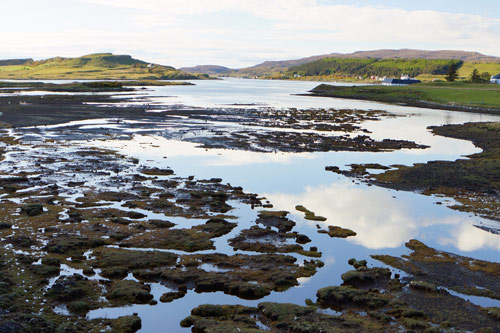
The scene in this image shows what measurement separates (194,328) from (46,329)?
15.1ft

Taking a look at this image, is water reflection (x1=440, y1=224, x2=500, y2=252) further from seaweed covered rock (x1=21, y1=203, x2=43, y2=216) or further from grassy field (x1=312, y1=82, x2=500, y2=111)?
grassy field (x1=312, y1=82, x2=500, y2=111)

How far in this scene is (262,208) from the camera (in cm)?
2880

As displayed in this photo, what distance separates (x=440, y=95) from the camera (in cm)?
12650

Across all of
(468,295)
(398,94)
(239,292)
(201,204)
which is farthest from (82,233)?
(398,94)

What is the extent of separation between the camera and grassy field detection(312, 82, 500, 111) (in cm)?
10681

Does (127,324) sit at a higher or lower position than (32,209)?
lower

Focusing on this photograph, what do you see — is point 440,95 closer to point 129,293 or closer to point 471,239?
point 471,239

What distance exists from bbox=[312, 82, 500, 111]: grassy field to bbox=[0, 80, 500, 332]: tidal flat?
67849 millimetres

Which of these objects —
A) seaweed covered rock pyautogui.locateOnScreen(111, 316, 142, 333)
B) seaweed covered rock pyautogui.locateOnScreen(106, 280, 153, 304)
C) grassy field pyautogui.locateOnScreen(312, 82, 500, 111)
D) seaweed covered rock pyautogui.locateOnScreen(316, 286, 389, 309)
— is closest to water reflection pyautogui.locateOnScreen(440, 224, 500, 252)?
seaweed covered rock pyautogui.locateOnScreen(316, 286, 389, 309)

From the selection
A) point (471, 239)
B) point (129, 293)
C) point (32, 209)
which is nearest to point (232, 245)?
point (129, 293)

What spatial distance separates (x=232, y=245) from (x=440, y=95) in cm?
12099

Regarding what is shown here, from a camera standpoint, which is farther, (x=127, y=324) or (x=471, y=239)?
(x=471, y=239)

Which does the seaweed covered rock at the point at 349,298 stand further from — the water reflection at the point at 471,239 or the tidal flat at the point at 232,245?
the water reflection at the point at 471,239

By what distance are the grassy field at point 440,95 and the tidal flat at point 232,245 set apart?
67849 millimetres
